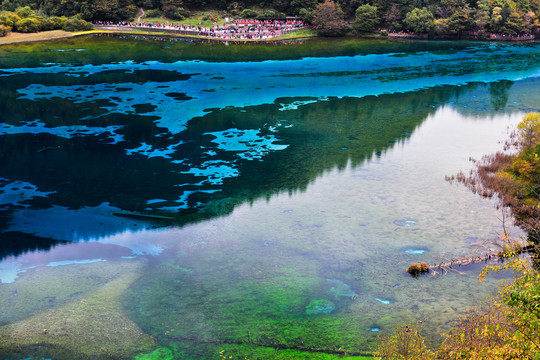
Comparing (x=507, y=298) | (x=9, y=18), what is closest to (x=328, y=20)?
(x=9, y=18)

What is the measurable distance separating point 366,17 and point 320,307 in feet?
223

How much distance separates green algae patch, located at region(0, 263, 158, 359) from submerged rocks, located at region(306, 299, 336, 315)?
19.5 ft

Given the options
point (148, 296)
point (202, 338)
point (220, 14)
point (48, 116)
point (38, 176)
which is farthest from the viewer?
point (220, 14)

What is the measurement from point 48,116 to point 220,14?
48710 mm

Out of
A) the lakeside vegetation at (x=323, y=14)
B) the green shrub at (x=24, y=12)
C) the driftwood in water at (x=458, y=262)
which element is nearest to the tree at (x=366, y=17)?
the lakeside vegetation at (x=323, y=14)

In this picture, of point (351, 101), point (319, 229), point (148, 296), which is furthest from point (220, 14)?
point (148, 296)

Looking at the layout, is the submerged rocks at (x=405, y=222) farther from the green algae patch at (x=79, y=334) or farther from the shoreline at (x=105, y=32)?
the shoreline at (x=105, y=32)

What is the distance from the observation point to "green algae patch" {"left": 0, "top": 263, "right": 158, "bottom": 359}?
1745 centimetres

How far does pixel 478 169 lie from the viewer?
33.1 m

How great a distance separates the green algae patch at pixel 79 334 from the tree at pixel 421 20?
70574 mm

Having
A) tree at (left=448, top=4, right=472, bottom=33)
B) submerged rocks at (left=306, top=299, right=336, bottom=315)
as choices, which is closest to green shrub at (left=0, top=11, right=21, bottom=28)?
tree at (left=448, top=4, right=472, bottom=33)

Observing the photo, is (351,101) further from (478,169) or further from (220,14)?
(220,14)

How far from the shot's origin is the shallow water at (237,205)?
1936cm

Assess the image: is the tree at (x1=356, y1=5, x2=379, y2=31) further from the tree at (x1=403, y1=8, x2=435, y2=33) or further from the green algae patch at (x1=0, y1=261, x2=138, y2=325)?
the green algae patch at (x1=0, y1=261, x2=138, y2=325)
